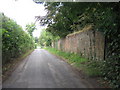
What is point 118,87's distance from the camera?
453 centimetres

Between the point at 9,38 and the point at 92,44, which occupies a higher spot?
the point at 9,38

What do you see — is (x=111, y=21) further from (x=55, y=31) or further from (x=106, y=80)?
(x=55, y=31)

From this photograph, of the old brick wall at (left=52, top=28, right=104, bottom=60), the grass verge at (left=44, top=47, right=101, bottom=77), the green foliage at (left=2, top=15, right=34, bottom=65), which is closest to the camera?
the grass verge at (left=44, top=47, right=101, bottom=77)

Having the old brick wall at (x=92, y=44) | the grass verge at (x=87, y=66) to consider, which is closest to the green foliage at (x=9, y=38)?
the grass verge at (x=87, y=66)

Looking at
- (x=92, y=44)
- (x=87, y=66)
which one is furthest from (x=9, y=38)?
(x=92, y=44)

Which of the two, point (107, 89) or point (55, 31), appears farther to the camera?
point (55, 31)

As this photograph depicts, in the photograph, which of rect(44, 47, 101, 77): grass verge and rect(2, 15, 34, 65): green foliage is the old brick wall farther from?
rect(2, 15, 34, 65): green foliage

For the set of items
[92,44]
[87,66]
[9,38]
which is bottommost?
[87,66]

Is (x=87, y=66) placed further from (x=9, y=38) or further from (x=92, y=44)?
(x=9, y=38)

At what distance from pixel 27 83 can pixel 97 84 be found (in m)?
2.86

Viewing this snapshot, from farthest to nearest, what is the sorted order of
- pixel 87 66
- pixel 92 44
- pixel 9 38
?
pixel 92 44 < pixel 9 38 < pixel 87 66

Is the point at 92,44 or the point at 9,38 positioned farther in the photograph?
the point at 92,44

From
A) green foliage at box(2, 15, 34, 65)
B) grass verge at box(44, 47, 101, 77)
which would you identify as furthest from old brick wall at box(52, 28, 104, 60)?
green foliage at box(2, 15, 34, 65)

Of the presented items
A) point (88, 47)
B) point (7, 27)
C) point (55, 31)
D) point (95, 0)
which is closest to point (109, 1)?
point (95, 0)
